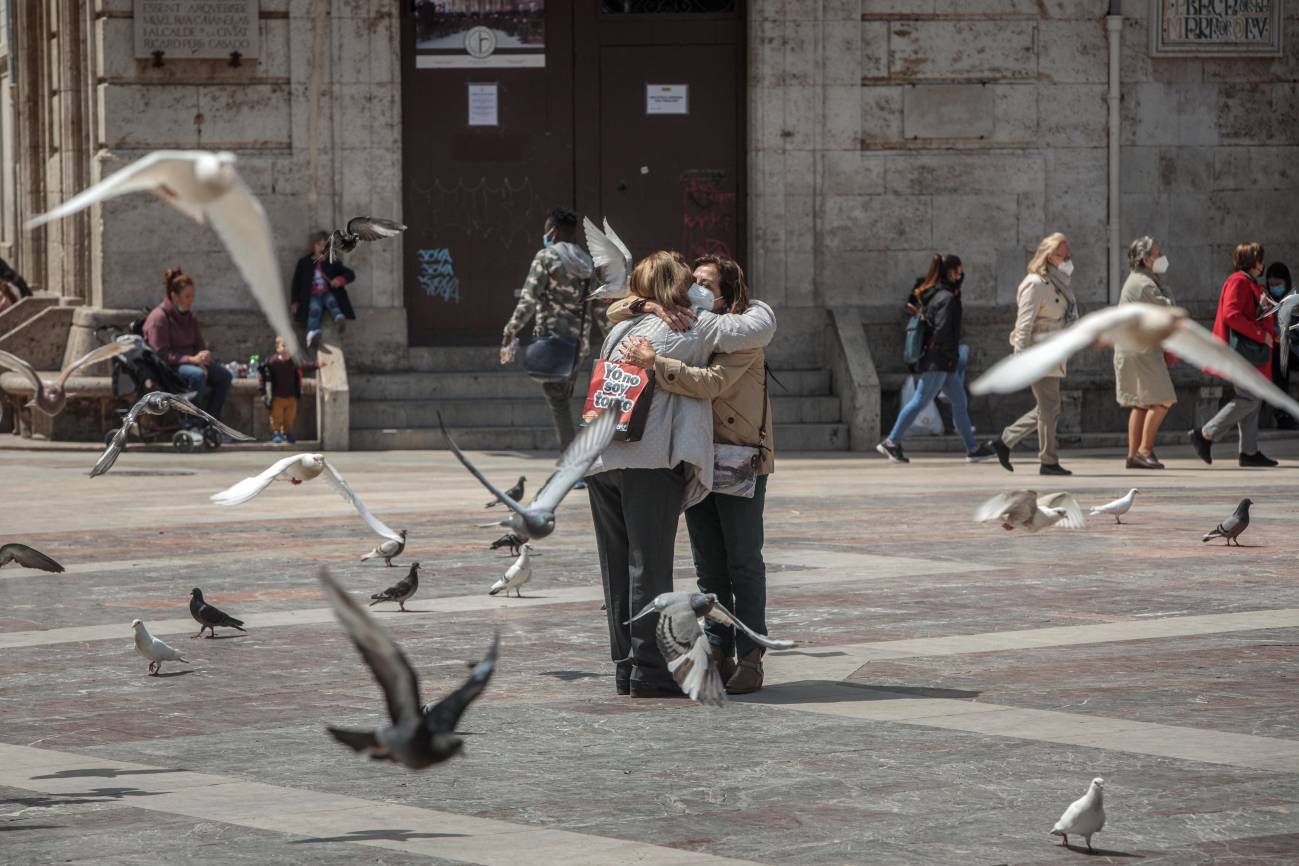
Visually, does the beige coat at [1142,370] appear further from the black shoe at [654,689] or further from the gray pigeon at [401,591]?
the black shoe at [654,689]

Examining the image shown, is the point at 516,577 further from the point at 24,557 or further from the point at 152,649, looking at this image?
the point at 24,557

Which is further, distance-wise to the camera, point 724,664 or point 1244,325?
point 1244,325

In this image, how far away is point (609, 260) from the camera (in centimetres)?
1098

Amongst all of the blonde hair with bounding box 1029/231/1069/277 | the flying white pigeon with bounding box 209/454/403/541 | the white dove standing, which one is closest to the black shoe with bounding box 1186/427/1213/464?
the blonde hair with bounding box 1029/231/1069/277

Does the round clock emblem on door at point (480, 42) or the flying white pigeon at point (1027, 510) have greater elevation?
the round clock emblem on door at point (480, 42)

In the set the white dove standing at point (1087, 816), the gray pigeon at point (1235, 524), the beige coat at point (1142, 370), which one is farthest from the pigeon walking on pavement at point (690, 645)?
the beige coat at point (1142, 370)

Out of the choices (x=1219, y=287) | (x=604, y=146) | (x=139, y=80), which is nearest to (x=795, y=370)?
(x=604, y=146)

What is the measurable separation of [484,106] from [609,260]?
11.1 metres

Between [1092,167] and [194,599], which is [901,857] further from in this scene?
[1092,167]

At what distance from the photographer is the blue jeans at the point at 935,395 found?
1873 centimetres

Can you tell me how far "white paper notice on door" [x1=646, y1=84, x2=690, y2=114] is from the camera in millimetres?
21984

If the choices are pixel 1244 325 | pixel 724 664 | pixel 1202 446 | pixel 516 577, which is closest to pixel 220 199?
pixel 724 664

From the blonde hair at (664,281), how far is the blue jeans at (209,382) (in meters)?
11.5

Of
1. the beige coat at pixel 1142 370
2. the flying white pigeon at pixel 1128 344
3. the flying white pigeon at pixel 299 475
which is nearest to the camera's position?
the flying white pigeon at pixel 1128 344
